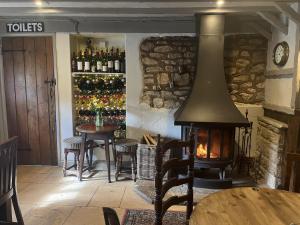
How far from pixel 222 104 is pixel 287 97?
766mm

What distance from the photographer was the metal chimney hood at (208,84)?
3.30m

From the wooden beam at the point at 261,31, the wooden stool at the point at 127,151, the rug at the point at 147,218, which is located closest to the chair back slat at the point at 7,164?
the rug at the point at 147,218

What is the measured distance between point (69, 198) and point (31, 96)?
184 cm

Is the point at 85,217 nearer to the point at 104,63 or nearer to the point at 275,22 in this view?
the point at 104,63

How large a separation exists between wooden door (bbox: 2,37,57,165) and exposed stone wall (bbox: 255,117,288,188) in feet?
10.2

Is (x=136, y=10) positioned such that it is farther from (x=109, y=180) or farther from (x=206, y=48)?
(x=109, y=180)

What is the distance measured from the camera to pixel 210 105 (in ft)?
10.9

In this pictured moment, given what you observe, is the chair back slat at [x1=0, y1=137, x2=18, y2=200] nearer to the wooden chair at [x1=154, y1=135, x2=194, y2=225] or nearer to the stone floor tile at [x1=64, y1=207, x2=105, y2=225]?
the stone floor tile at [x1=64, y1=207, x2=105, y2=225]

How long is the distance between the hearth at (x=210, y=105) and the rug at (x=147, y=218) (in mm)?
771

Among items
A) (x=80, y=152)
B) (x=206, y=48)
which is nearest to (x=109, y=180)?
(x=80, y=152)

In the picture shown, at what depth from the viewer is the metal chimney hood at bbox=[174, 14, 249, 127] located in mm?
3305

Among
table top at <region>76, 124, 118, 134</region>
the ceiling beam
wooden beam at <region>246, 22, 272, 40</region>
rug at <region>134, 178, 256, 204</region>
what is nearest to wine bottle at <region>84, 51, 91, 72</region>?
table top at <region>76, 124, 118, 134</region>

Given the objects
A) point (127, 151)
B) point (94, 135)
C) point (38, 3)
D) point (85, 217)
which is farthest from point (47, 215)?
point (38, 3)

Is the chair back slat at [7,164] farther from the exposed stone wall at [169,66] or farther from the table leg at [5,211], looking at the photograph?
the exposed stone wall at [169,66]
